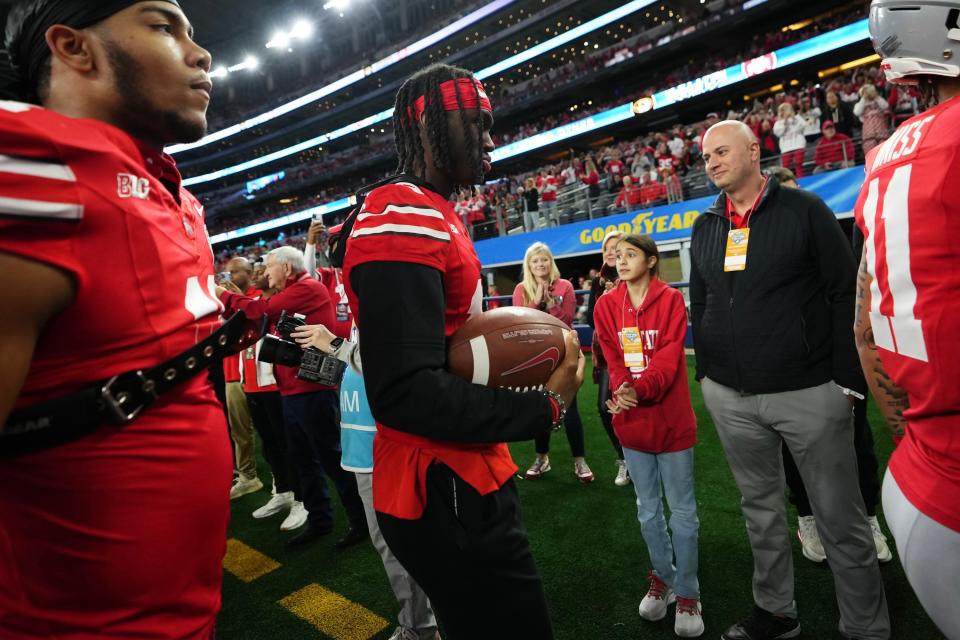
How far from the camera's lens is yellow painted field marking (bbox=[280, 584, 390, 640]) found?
265 centimetres

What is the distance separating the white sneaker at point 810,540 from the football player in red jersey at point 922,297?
6.41 ft

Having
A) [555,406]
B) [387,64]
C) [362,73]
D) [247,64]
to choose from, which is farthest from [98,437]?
[247,64]

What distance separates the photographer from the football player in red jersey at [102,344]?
73cm

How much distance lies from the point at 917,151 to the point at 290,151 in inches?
1995

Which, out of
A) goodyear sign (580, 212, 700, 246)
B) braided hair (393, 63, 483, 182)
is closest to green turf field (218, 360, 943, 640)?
braided hair (393, 63, 483, 182)

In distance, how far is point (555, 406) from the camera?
131cm

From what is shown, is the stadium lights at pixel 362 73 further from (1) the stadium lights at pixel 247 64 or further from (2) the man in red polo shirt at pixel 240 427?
(2) the man in red polo shirt at pixel 240 427

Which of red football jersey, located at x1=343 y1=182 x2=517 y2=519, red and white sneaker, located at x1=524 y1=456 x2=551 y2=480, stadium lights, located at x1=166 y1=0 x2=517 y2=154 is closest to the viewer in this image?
red football jersey, located at x1=343 y1=182 x2=517 y2=519

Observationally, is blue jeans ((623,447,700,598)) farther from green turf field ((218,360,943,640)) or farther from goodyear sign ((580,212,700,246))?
goodyear sign ((580,212,700,246))

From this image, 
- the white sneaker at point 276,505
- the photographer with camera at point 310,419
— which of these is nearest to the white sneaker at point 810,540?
the photographer with camera at point 310,419

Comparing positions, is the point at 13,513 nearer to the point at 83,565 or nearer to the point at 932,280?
the point at 83,565

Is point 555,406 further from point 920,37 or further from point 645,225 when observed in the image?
point 645,225

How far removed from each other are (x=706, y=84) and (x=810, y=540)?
24.2 meters

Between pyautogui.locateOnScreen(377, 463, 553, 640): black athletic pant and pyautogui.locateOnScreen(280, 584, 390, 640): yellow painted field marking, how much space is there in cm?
165
